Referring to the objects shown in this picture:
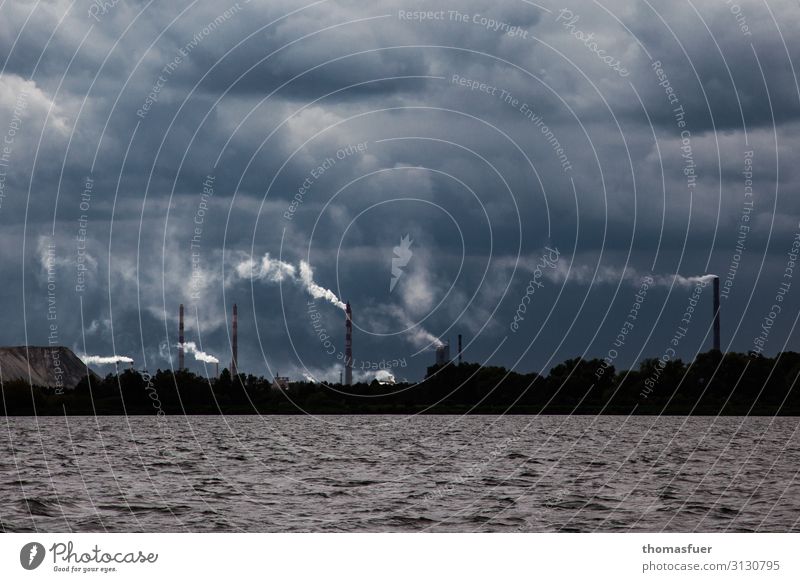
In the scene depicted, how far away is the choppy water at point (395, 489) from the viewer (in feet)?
153

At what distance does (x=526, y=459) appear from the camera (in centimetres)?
8819

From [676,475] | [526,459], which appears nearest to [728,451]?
[526,459]

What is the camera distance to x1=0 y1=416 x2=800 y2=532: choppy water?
46562 millimetres

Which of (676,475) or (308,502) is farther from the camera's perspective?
(676,475)

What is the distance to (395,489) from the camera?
6038 cm

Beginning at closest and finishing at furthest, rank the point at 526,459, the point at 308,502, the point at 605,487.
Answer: the point at 308,502 < the point at 605,487 < the point at 526,459
